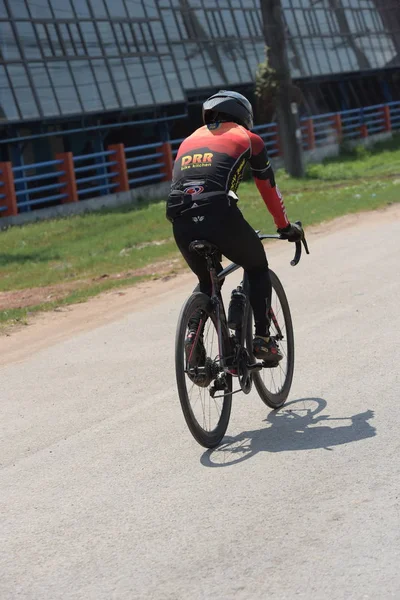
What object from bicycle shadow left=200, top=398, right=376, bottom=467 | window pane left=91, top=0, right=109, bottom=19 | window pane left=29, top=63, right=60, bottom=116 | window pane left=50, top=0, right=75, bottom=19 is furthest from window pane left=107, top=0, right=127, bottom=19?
bicycle shadow left=200, top=398, right=376, bottom=467

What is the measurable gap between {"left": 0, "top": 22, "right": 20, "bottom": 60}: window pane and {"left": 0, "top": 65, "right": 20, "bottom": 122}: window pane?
474mm

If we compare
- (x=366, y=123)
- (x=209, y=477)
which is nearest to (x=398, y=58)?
(x=366, y=123)

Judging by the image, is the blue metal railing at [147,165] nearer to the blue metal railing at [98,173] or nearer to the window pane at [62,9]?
the blue metal railing at [98,173]

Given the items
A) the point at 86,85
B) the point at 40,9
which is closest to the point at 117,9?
the point at 86,85

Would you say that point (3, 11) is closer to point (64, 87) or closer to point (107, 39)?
point (64, 87)

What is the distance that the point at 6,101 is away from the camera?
25625 mm

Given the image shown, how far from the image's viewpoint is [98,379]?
829 cm

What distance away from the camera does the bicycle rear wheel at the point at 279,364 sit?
21.9 feet

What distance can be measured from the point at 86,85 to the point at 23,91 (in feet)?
8.42

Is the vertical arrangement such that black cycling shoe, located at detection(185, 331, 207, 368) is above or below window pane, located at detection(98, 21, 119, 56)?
below

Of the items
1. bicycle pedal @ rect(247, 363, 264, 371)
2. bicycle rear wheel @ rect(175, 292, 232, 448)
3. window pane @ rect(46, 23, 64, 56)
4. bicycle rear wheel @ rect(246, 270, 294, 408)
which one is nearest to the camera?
bicycle rear wheel @ rect(175, 292, 232, 448)

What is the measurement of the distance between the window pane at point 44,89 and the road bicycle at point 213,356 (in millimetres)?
21084

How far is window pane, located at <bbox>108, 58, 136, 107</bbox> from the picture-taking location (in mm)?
29516

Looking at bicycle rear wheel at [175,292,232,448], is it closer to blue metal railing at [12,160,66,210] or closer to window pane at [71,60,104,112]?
blue metal railing at [12,160,66,210]
